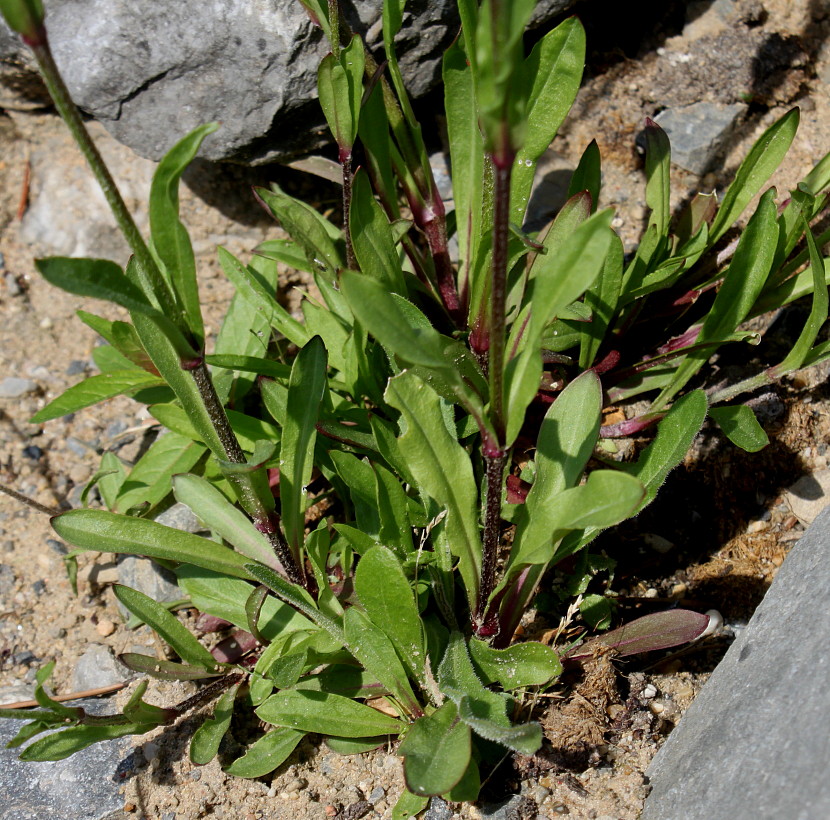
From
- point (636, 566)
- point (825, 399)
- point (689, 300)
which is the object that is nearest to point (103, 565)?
point (636, 566)

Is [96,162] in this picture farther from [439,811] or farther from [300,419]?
[439,811]

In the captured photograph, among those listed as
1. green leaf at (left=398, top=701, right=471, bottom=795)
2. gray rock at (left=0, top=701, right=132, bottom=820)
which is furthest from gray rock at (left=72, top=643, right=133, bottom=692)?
green leaf at (left=398, top=701, right=471, bottom=795)

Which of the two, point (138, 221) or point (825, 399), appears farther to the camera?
point (138, 221)

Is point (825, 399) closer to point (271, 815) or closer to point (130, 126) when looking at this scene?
point (271, 815)

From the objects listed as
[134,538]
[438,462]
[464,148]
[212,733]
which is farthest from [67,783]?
[464,148]

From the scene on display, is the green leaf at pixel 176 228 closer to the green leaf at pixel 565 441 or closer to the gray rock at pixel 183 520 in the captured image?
the green leaf at pixel 565 441

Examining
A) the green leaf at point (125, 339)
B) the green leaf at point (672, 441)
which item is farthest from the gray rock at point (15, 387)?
the green leaf at point (672, 441)
